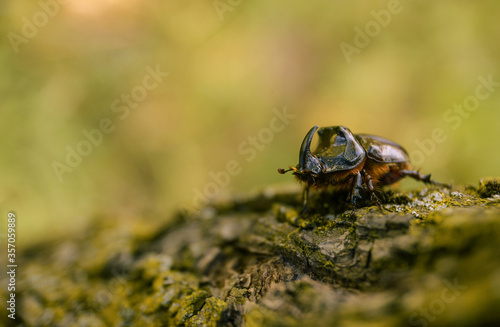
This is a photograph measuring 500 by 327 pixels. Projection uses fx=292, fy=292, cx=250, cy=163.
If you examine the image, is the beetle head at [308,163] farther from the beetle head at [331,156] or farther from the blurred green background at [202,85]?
the blurred green background at [202,85]

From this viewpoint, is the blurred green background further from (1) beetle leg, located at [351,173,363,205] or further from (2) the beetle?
(1) beetle leg, located at [351,173,363,205]

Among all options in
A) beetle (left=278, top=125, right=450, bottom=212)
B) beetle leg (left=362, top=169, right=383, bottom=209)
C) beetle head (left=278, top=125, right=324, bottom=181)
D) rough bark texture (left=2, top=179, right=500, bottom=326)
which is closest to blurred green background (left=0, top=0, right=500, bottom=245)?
rough bark texture (left=2, top=179, right=500, bottom=326)

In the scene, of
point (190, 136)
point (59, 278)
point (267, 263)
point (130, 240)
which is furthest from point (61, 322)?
point (190, 136)

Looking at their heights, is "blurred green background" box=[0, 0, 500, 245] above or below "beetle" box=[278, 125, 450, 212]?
above

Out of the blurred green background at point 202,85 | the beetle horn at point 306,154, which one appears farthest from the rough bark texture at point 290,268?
the blurred green background at point 202,85

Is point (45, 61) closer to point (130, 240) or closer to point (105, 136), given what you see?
point (105, 136)

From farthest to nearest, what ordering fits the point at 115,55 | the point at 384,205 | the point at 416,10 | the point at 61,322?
the point at 115,55, the point at 416,10, the point at 61,322, the point at 384,205

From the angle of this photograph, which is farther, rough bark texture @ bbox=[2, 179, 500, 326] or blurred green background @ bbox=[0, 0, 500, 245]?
blurred green background @ bbox=[0, 0, 500, 245]
